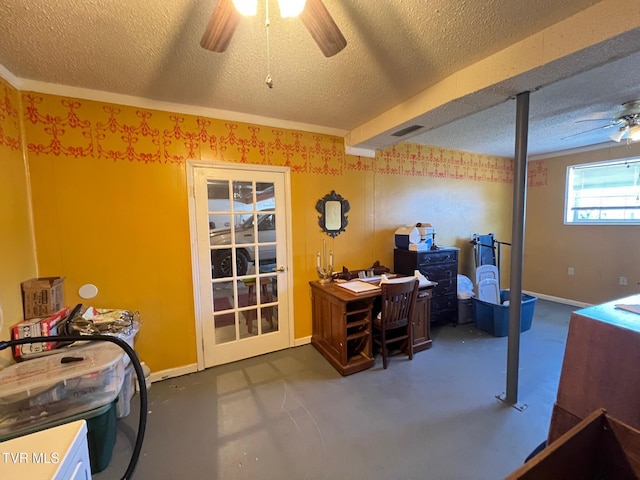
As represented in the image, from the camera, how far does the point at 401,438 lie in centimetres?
169

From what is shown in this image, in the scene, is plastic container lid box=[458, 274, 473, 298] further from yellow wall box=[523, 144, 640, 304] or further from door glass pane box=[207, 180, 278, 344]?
door glass pane box=[207, 180, 278, 344]

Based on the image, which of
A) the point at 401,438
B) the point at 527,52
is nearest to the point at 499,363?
the point at 401,438

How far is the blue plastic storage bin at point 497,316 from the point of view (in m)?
3.02

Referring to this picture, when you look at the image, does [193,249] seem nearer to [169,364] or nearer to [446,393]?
[169,364]

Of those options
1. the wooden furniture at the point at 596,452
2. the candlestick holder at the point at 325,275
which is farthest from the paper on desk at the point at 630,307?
the candlestick holder at the point at 325,275

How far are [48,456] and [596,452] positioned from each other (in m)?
1.58

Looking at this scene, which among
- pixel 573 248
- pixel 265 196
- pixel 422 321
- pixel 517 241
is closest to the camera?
pixel 517 241

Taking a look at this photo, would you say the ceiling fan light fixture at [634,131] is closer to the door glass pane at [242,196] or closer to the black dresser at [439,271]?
the black dresser at [439,271]

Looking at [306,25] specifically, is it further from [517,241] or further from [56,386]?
[56,386]

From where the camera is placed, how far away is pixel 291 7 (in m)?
0.96

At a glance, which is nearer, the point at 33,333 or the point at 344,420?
the point at 33,333

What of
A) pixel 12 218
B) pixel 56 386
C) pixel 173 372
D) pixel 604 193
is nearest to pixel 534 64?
pixel 56 386

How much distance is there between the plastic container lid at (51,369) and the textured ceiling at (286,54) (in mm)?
1801

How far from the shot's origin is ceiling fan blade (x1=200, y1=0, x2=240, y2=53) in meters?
0.98
